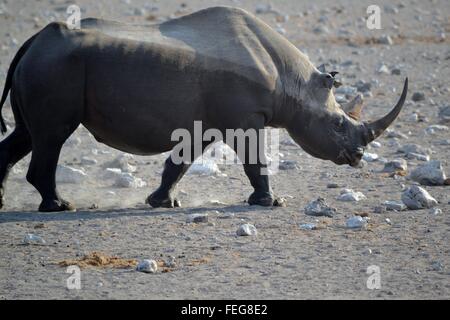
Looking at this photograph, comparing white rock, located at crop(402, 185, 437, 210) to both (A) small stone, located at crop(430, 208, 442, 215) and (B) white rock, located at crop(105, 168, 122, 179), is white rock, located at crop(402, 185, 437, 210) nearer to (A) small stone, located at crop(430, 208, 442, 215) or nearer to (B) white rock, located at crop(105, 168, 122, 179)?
(A) small stone, located at crop(430, 208, 442, 215)

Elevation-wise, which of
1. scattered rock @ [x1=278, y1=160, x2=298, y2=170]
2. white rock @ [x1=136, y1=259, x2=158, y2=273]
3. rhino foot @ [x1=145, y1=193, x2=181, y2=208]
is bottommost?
scattered rock @ [x1=278, y1=160, x2=298, y2=170]

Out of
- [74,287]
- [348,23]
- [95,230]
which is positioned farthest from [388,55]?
[74,287]

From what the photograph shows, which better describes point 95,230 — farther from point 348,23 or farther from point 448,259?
point 348,23

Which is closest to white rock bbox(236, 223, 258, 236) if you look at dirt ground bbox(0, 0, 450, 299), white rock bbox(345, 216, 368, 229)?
dirt ground bbox(0, 0, 450, 299)

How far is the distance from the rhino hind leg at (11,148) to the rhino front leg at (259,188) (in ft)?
6.57

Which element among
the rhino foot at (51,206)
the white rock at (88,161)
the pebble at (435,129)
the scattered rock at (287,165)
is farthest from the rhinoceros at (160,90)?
the pebble at (435,129)

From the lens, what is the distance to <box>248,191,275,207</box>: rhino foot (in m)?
10.1

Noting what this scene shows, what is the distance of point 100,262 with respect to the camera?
26.9 feet

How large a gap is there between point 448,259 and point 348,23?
49.2ft

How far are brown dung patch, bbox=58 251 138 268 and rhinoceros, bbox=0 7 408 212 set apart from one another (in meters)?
1.66

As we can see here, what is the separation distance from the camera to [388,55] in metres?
20.0

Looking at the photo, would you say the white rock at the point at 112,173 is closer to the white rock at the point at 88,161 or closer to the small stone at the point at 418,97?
the white rock at the point at 88,161

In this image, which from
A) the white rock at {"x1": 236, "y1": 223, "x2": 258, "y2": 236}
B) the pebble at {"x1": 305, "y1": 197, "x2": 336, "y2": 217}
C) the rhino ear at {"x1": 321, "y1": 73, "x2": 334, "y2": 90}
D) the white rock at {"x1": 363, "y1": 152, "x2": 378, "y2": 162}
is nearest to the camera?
the white rock at {"x1": 236, "y1": 223, "x2": 258, "y2": 236}

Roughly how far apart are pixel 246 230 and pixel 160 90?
5.24 feet
